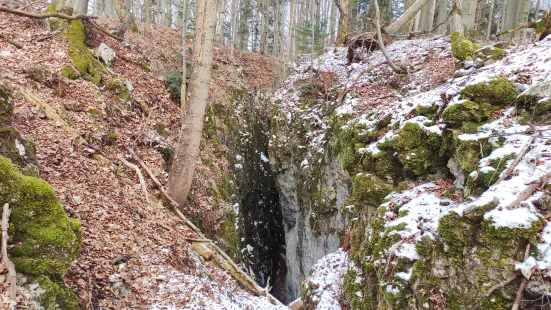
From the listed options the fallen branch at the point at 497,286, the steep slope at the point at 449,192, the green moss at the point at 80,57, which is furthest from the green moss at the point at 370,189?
the green moss at the point at 80,57

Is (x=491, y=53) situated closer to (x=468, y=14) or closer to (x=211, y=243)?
(x=468, y=14)

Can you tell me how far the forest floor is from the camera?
12.7 feet

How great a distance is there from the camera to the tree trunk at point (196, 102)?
19.7ft

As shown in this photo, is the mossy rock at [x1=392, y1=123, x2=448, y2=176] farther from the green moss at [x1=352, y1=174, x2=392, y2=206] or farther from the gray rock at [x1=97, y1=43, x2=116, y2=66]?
the gray rock at [x1=97, y1=43, x2=116, y2=66]

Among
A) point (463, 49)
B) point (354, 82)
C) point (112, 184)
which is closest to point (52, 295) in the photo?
point (112, 184)

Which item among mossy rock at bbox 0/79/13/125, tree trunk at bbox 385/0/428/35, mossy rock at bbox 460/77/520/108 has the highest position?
tree trunk at bbox 385/0/428/35

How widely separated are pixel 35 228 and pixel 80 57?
7.24 m

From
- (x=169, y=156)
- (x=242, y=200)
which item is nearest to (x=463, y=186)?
(x=169, y=156)

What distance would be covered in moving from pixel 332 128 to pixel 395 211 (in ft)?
17.4

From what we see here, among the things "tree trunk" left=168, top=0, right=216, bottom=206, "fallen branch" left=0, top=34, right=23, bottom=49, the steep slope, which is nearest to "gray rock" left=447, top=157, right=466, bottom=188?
the steep slope

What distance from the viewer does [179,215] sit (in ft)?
21.3

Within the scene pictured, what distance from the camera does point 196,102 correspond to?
20.7ft

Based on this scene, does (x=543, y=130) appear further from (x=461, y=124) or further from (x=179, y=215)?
(x=179, y=215)

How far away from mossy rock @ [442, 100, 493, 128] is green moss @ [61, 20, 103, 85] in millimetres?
8340
